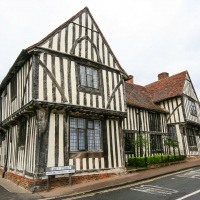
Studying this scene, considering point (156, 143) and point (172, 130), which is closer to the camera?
point (156, 143)

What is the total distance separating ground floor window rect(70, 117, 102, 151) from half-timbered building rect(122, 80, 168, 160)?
15.0 feet

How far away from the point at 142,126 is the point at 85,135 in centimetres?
792

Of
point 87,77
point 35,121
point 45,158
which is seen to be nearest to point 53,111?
point 35,121

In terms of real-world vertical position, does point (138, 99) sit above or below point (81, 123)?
above

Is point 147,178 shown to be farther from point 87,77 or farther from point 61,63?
point 61,63

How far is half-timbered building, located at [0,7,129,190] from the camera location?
9.13 metres

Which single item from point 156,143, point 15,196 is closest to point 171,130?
point 156,143

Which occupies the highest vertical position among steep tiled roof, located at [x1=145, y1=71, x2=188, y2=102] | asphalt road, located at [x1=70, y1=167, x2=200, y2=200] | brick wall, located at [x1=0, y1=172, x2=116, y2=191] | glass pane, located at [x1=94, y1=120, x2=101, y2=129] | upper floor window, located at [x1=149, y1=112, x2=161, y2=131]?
steep tiled roof, located at [x1=145, y1=71, x2=188, y2=102]

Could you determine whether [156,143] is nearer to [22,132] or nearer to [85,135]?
[85,135]

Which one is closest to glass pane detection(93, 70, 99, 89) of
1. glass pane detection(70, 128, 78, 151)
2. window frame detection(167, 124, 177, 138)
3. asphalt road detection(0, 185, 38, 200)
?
glass pane detection(70, 128, 78, 151)

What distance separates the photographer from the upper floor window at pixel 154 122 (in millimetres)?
18138

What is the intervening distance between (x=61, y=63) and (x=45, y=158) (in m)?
4.42

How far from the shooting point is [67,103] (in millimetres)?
9836

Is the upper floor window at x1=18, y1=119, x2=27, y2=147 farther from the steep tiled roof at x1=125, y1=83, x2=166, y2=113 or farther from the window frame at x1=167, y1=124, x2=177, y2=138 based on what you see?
the window frame at x1=167, y1=124, x2=177, y2=138
